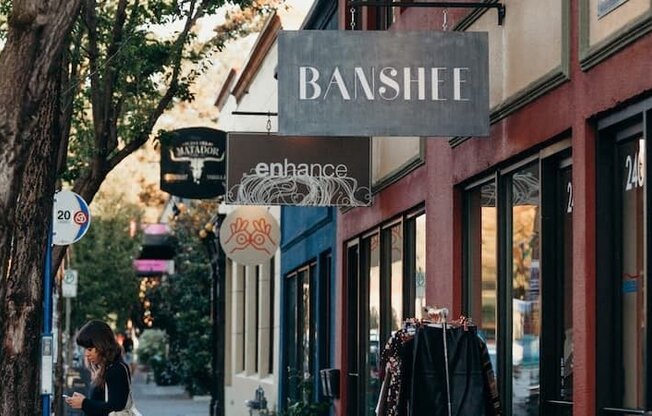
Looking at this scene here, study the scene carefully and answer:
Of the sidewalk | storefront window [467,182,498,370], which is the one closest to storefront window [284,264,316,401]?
the sidewalk

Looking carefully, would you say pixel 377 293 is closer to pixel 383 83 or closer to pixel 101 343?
pixel 101 343

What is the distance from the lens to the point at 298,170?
51.2ft

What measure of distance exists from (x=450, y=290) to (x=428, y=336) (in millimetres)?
2737

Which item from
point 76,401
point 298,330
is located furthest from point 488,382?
point 298,330

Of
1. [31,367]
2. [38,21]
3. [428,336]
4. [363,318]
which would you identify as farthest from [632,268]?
[363,318]

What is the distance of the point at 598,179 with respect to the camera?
27.8 ft

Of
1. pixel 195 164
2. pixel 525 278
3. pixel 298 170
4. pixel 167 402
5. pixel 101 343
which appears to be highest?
pixel 195 164

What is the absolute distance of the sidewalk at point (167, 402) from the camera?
3200cm

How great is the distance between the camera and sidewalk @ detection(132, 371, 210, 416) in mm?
32003

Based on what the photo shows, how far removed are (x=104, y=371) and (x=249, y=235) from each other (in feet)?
36.1

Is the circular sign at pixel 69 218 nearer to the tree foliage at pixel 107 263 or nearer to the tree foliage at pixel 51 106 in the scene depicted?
the tree foliage at pixel 51 106

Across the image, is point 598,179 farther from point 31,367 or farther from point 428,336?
point 31,367

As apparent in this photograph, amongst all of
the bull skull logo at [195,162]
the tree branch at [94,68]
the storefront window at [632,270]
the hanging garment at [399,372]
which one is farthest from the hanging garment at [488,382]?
the bull skull logo at [195,162]

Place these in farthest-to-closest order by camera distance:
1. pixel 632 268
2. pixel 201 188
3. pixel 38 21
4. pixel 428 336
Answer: pixel 201 188, pixel 428 336, pixel 632 268, pixel 38 21
